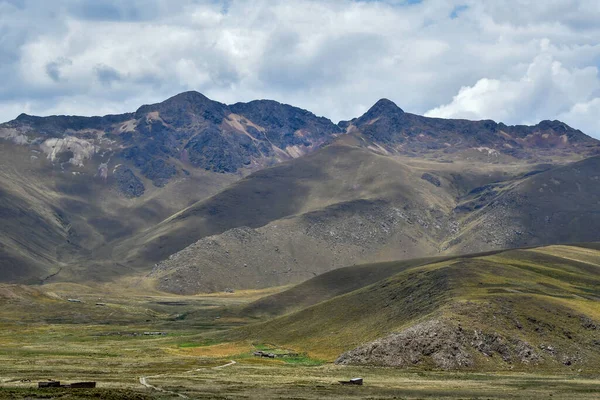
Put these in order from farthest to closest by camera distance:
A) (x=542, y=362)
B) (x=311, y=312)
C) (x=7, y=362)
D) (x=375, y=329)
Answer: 1. (x=311, y=312)
2. (x=375, y=329)
3. (x=542, y=362)
4. (x=7, y=362)

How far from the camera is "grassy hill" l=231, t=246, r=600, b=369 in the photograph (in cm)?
13075

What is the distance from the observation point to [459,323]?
137 meters

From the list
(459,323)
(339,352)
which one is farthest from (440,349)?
(339,352)

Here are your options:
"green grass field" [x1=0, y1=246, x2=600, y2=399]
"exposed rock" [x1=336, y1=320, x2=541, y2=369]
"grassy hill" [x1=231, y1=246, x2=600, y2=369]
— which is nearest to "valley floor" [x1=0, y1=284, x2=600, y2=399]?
"green grass field" [x1=0, y1=246, x2=600, y2=399]

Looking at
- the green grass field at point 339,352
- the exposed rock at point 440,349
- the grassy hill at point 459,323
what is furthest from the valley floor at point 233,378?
the grassy hill at point 459,323

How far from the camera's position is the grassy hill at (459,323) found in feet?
429

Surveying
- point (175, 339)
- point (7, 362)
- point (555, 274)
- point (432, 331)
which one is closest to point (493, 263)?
point (555, 274)

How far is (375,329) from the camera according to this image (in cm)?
16112

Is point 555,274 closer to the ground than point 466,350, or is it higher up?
higher up

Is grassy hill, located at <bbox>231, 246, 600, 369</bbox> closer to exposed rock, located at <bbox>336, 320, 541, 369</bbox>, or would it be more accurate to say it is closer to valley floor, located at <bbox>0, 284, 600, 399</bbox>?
exposed rock, located at <bbox>336, 320, 541, 369</bbox>

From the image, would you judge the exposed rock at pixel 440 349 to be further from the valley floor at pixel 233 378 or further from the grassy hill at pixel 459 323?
the valley floor at pixel 233 378

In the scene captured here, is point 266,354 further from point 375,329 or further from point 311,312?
point 311,312

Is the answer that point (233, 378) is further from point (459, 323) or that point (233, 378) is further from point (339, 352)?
point (459, 323)

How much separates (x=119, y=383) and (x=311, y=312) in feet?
351
